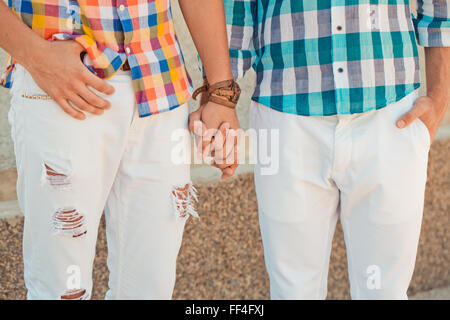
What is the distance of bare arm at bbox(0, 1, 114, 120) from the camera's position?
1.24 m

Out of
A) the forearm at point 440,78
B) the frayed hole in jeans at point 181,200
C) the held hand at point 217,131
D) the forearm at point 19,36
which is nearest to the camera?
the forearm at point 19,36

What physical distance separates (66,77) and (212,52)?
0.46 metres

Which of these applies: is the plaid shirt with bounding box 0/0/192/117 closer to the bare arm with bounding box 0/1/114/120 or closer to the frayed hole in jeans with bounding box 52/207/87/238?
the bare arm with bounding box 0/1/114/120

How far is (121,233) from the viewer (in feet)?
4.78

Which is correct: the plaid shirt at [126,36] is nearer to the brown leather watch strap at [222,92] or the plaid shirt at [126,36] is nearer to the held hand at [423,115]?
the brown leather watch strap at [222,92]

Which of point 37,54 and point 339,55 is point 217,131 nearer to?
point 339,55

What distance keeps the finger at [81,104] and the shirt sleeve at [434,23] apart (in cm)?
107

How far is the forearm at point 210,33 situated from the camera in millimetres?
1479

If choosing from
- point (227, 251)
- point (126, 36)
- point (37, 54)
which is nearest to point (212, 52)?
point (126, 36)

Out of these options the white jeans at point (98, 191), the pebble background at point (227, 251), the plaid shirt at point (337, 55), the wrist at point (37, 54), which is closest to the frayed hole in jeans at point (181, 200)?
the white jeans at point (98, 191)

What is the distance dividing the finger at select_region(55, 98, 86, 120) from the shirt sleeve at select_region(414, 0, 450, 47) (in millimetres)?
1118

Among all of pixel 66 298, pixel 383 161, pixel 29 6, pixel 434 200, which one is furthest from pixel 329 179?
pixel 434 200

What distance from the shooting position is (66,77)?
1.26 m

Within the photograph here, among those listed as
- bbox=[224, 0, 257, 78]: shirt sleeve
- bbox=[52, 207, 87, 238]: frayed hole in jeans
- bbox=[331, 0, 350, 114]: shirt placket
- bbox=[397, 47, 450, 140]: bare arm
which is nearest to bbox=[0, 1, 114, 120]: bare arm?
bbox=[52, 207, 87, 238]: frayed hole in jeans
